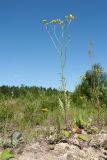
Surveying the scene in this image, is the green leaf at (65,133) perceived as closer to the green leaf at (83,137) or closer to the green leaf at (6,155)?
the green leaf at (83,137)

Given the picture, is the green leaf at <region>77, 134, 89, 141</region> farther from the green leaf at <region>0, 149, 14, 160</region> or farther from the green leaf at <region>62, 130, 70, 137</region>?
the green leaf at <region>0, 149, 14, 160</region>

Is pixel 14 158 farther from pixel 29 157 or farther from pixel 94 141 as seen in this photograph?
pixel 94 141

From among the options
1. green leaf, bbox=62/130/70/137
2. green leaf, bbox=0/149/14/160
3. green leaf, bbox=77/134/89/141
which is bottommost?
green leaf, bbox=0/149/14/160

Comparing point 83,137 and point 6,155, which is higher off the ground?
point 83,137

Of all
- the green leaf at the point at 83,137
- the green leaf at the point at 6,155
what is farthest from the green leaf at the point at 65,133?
the green leaf at the point at 6,155

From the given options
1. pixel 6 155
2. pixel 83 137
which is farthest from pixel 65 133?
pixel 6 155

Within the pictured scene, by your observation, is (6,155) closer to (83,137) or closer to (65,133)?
(65,133)

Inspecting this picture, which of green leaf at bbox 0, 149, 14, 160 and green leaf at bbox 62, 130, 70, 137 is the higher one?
green leaf at bbox 62, 130, 70, 137

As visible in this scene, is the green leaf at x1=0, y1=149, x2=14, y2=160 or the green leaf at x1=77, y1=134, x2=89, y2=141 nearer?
the green leaf at x1=0, y1=149, x2=14, y2=160

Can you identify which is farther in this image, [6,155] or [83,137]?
[83,137]

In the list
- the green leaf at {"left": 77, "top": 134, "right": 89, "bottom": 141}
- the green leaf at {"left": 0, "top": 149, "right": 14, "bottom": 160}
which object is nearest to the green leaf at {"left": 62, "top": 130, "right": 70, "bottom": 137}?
the green leaf at {"left": 77, "top": 134, "right": 89, "bottom": 141}

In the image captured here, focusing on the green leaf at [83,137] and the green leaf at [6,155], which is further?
the green leaf at [83,137]

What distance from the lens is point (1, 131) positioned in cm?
710

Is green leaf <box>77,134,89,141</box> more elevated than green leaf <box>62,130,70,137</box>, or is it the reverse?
green leaf <box>62,130,70,137</box>
